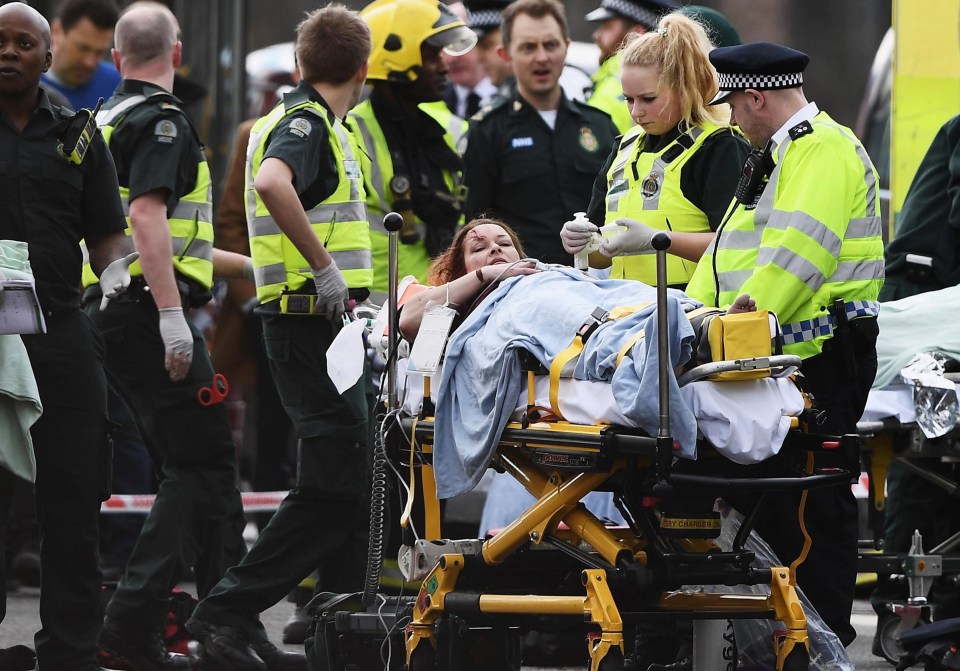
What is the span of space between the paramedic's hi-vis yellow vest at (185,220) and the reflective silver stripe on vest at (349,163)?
1.89ft

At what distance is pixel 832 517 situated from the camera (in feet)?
19.4

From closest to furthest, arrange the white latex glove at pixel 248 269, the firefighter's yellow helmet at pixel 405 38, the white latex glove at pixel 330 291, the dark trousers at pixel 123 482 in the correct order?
the white latex glove at pixel 330 291 → the white latex glove at pixel 248 269 → the firefighter's yellow helmet at pixel 405 38 → the dark trousers at pixel 123 482

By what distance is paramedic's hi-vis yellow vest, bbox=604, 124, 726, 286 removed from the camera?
6.51 meters

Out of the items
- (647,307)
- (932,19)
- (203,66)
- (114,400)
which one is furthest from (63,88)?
(647,307)

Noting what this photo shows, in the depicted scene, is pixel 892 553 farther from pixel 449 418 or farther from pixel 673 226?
pixel 449 418

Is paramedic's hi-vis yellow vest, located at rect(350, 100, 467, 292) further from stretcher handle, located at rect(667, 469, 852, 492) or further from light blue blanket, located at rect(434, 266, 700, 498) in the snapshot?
stretcher handle, located at rect(667, 469, 852, 492)

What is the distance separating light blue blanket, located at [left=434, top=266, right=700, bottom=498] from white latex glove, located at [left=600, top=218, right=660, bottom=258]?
0.27 meters

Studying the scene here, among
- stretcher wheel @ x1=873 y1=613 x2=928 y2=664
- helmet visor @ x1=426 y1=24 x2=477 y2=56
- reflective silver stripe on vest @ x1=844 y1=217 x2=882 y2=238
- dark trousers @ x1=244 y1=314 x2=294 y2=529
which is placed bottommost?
stretcher wheel @ x1=873 y1=613 x2=928 y2=664

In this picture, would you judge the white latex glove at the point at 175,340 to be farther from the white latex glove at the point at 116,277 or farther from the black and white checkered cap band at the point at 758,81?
the black and white checkered cap band at the point at 758,81

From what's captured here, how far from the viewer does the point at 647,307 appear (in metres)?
5.32

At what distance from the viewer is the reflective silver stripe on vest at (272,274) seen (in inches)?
281

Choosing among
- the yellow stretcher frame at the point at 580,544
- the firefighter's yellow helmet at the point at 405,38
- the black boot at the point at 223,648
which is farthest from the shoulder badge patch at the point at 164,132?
the yellow stretcher frame at the point at 580,544

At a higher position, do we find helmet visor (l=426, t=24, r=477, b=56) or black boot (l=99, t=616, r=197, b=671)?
helmet visor (l=426, t=24, r=477, b=56)

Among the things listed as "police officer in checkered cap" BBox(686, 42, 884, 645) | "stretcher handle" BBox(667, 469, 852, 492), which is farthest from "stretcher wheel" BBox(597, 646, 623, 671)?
"police officer in checkered cap" BBox(686, 42, 884, 645)
